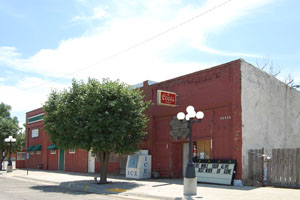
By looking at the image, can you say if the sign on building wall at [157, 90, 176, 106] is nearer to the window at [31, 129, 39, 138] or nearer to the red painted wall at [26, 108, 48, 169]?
the red painted wall at [26, 108, 48, 169]

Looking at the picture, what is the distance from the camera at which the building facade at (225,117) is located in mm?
16203

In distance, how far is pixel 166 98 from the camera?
18.8 metres

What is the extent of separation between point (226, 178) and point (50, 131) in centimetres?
982

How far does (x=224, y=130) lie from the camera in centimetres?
1688

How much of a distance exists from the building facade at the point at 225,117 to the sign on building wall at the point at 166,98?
1.02 ft

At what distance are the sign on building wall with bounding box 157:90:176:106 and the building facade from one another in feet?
1.02

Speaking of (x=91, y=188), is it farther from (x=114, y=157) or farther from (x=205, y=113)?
(x=114, y=157)

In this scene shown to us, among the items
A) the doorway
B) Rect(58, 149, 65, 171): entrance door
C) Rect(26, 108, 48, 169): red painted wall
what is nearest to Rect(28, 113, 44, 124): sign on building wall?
Rect(26, 108, 48, 169): red painted wall

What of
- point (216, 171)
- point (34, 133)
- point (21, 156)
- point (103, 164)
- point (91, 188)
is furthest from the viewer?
point (21, 156)

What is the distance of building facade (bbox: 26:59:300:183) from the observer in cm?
1620

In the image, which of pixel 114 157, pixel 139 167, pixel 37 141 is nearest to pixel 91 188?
pixel 139 167

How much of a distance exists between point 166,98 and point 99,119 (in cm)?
461

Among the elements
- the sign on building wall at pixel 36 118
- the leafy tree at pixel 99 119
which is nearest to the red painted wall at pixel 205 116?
the leafy tree at pixel 99 119

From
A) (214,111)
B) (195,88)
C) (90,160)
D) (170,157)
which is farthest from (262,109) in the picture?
(90,160)
